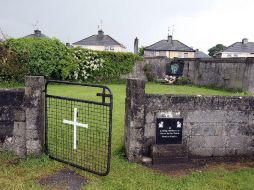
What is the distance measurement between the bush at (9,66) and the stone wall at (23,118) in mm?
12929

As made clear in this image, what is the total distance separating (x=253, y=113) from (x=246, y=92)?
12.0 metres

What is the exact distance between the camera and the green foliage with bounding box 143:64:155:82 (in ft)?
80.8

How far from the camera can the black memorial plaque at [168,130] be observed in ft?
18.3

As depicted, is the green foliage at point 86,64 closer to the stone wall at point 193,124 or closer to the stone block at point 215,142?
the stone wall at point 193,124

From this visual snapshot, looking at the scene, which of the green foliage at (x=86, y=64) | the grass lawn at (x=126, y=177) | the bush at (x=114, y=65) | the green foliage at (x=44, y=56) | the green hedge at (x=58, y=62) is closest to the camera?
the grass lawn at (x=126, y=177)

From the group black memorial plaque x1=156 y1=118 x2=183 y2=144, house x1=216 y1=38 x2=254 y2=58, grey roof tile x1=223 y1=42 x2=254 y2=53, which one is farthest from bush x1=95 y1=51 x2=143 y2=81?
grey roof tile x1=223 y1=42 x2=254 y2=53

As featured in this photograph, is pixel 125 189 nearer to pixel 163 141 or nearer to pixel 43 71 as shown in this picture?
pixel 163 141

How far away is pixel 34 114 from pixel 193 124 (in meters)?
3.21

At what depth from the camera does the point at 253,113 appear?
19.3 feet

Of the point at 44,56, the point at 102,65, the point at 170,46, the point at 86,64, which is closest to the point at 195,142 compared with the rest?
the point at 44,56

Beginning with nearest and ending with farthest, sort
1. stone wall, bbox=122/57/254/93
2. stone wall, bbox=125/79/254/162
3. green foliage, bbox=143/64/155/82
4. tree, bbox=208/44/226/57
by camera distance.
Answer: stone wall, bbox=125/79/254/162
stone wall, bbox=122/57/254/93
green foliage, bbox=143/64/155/82
tree, bbox=208/44/226/57

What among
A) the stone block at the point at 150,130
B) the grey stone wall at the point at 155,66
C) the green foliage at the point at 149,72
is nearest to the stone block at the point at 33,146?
the stone block at the point at 150,130

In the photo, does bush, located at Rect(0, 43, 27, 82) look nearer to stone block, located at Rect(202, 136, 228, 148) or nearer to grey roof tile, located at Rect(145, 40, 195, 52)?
stone block, located at Rect(202, 136, 228, 148)

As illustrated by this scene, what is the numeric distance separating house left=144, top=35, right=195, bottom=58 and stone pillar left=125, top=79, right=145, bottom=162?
4821cm
